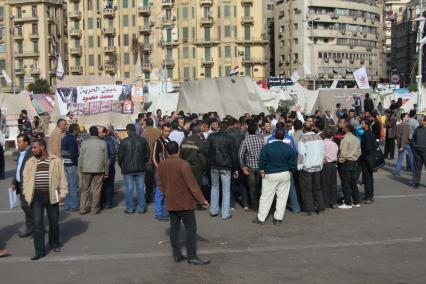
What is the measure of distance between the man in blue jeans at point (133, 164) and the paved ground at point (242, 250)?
1.06 ft

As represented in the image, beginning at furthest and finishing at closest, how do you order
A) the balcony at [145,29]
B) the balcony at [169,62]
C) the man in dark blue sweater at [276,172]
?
1. the balcony at [169,62]
2. the balcony at [145,29]
3. the man in dark blue sweater at [276,172]

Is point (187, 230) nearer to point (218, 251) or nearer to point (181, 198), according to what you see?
point (181, 198)

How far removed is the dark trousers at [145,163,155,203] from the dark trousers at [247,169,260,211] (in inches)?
83.1

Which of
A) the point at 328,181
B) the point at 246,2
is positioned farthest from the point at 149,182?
the point at 246,2

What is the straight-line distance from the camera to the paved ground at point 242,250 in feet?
23.8

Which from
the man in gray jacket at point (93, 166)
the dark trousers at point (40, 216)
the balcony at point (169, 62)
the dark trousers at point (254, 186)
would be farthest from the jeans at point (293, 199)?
the balcony at point (169, 62)

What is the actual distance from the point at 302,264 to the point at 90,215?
5110 millimetres

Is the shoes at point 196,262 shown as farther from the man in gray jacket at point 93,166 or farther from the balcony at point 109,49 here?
the balcony at point 109,49

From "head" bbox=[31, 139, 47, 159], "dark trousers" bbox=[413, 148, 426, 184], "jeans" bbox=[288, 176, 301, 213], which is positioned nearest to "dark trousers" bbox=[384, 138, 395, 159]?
"dark trousers" bbox=[413, 148, 426, 184]

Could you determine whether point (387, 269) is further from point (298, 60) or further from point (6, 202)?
point (298, 60)

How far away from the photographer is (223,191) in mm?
10750

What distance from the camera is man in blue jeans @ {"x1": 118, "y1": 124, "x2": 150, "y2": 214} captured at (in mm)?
11195

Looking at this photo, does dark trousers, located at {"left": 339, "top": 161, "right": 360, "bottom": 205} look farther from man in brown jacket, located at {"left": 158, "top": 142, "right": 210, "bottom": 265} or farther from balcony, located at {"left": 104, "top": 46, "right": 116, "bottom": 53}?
balcony, located at {"left": 104, "top": 46, "right": 116, "bottom": 53}

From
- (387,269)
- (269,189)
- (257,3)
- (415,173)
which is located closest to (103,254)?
(269,189)
